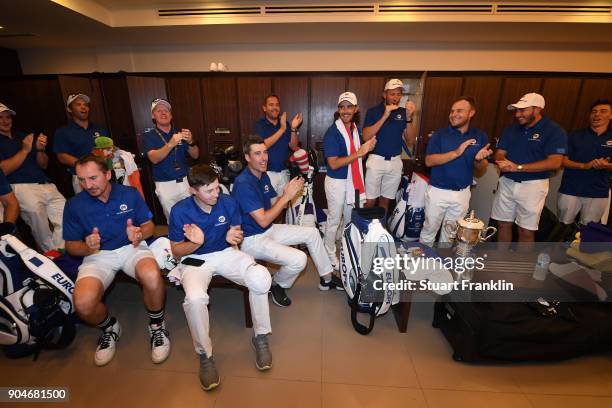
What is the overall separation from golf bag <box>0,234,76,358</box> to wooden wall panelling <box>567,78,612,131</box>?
20.3 feet

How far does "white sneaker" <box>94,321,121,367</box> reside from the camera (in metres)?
1.86

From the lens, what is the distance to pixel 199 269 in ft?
6.31

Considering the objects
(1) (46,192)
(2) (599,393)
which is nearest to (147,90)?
(1) (46,192)

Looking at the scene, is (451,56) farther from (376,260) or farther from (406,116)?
(376,260)

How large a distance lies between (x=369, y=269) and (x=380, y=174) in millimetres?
1502

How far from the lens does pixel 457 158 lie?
→ 2521mm

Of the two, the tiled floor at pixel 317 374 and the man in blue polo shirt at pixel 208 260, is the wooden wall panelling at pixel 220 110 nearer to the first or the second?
the man in blue polo shirt at pixel 208 260

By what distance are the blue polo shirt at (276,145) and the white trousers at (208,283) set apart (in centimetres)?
154

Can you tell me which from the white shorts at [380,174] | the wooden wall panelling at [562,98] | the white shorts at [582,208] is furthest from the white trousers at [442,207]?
the wooden wall panelling at [562,98]

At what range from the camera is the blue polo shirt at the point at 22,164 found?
2.63 meters

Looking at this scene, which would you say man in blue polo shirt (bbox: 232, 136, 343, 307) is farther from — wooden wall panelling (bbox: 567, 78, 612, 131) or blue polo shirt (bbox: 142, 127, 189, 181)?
wooden wall panelling (bbox: 567, 78, 612, 131)

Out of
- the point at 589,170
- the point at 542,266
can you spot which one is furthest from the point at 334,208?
the point at 589,170

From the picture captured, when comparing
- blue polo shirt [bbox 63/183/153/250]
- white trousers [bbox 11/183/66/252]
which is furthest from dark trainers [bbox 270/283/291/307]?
white trousers [bbox 11/183/66/252]

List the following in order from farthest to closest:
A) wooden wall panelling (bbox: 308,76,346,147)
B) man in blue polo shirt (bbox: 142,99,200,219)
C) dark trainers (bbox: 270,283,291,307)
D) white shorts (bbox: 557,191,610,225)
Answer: wooden wall panelling (bbox: 308,76,346,147), white shorts (bbox: 557,191,610,225), man in blue polo shirt (bbox: 142,99,200,219), dark trainers (bbox: 270,283,291,307)
